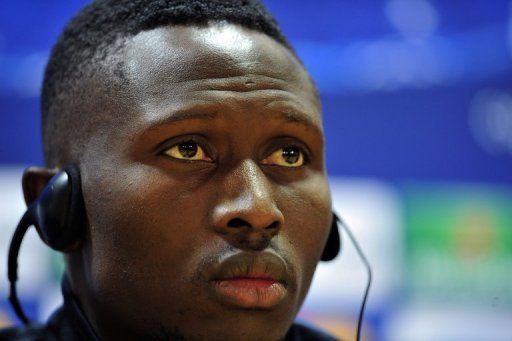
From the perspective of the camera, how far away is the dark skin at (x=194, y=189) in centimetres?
130

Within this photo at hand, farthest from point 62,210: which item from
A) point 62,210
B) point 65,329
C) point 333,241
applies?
point 333,241

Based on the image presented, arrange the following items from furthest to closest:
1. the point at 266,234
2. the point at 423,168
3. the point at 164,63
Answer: the point at 423,168, the point at 164,63, the point at 266,234

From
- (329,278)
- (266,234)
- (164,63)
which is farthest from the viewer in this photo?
(329,278)

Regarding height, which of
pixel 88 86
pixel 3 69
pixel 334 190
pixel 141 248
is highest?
pixel 3 69

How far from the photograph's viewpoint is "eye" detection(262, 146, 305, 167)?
1.45 meters

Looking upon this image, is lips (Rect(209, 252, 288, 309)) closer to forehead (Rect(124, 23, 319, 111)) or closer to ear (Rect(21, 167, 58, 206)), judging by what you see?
forehead (Rect(124, 23, 319, 111))

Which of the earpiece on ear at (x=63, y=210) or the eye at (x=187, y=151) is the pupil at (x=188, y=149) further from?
the earpiece on ear at (x=63, y=210)

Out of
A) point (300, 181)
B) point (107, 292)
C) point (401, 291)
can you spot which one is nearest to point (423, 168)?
point (401, 291)

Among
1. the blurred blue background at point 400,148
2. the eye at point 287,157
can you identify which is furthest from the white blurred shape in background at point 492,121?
the eye at point 287,157

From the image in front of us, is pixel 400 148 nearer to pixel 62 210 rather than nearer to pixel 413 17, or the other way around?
pixel 413 17

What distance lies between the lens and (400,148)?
3.71m

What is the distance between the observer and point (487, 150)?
3.81 metres

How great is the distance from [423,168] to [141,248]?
8.50 feet

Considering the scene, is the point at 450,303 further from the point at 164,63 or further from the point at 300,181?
the point at 164,63
